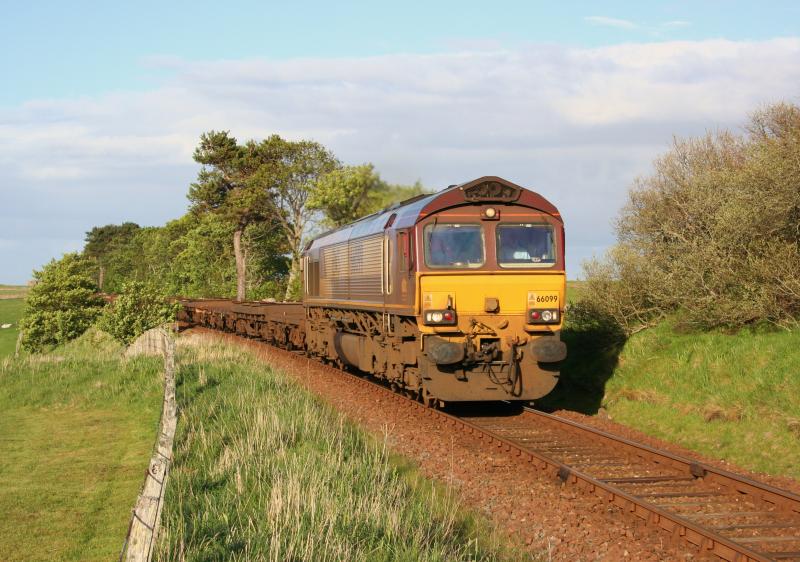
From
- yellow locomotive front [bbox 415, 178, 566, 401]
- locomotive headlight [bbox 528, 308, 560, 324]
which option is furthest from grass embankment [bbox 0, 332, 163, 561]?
locomotive headlight [bbox 528, 308, 560, 324]

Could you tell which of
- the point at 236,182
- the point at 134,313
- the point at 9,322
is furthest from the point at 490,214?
the point at 9,322

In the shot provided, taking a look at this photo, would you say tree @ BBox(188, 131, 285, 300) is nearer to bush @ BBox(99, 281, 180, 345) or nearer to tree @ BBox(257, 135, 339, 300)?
tree @ BBox(257, 135, 339, 300)

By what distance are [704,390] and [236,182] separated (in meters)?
48.2

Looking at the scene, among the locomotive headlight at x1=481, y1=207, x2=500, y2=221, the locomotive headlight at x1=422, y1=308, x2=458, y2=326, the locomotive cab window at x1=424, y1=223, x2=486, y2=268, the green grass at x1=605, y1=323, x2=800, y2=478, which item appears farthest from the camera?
the locomotive headlight at x1=481, y1=207, x2=500, y2=221

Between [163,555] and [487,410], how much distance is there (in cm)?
905

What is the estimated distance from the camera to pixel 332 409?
1476 centimetres

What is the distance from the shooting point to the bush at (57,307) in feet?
145

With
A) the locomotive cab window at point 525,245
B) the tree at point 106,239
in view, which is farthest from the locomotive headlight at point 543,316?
the tree at point 106,239

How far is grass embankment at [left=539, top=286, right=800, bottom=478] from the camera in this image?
39.1 ft

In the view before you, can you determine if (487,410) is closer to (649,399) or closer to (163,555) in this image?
(649,399)

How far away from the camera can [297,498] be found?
7.77 m

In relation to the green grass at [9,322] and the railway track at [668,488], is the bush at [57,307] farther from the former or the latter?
the railway track at [668,488]

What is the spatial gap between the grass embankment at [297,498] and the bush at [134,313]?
24385 mm

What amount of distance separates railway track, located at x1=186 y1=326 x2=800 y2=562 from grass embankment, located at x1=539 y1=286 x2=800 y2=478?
177 cm
